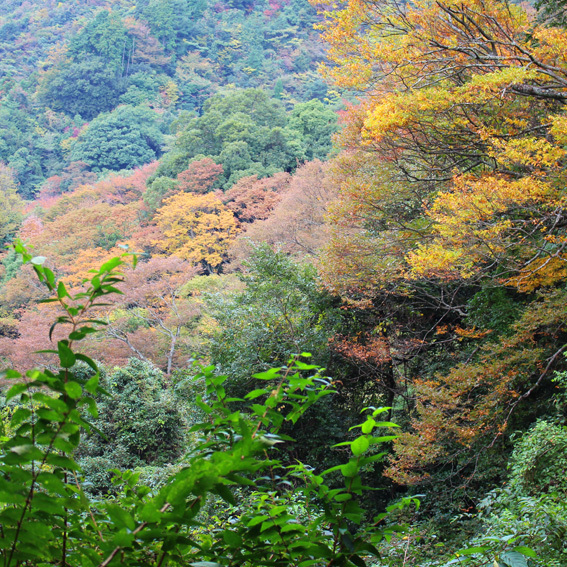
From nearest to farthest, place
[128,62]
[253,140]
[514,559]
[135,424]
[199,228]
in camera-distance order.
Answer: [514,559]
[135,424]
[199,228]
[253,140]
[128,62]

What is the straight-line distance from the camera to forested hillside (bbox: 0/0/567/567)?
0.67 meters

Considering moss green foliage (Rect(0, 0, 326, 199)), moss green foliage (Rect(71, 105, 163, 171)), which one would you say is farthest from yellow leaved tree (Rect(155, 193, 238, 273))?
moss green foliage (Rect(0, 0, 326, 199))

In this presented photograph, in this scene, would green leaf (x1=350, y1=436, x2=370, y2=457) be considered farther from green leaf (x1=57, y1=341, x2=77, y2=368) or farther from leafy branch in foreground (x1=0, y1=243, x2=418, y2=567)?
green leaf (x1=57, y1=341, x2=77, y2=368)

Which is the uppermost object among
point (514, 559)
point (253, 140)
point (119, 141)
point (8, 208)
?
point (514, 559)

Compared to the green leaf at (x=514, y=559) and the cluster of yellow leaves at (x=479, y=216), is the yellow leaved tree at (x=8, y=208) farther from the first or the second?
the green leaf at (x=514, y=559)

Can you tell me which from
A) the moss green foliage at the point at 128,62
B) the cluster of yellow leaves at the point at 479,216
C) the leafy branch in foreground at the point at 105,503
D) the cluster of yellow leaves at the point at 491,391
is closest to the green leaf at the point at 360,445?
the leafy branch in foreground at the point at 105,503

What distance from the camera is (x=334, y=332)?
22.5ft

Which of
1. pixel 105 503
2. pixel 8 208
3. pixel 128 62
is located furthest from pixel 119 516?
pixel 128 62

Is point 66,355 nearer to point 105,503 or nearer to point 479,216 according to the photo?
point 105,503

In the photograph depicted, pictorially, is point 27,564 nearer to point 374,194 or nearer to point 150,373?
point 374,194

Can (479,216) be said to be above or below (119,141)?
above

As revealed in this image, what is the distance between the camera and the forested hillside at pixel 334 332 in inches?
26.4

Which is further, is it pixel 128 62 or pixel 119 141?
pixel 128 62

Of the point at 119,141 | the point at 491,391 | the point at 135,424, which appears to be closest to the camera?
the point at 491,391
